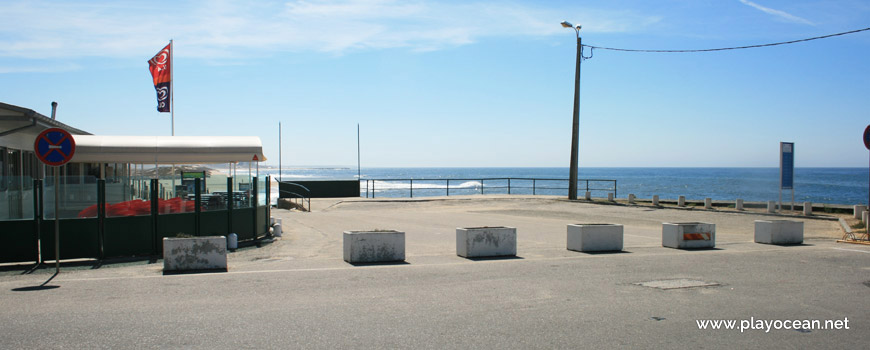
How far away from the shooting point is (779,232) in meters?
14.5

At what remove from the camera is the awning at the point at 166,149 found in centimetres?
1659

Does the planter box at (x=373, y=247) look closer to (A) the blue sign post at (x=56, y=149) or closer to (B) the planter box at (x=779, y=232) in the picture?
(A) the blue sign post at (x=56, y=149)

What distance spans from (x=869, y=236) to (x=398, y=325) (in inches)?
517

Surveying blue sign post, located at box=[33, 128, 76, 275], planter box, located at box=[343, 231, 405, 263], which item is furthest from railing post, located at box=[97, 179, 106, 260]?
planter box, located at box=[343, 231, 405, 263]

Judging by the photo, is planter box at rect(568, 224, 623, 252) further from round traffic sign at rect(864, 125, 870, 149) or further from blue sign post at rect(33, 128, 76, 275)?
blue sign post at rect(33, 128, 76, 275)

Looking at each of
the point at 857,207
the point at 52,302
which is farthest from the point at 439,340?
the point at 857,207

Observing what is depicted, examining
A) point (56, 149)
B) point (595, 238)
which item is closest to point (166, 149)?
point (56, 149)

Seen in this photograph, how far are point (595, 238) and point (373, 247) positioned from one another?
4548 mm

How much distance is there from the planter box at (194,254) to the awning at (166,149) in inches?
250

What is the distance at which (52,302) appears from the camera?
25.7 ft

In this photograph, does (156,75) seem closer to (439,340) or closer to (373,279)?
(373,279)

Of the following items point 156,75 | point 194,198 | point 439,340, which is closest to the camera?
point 439,340

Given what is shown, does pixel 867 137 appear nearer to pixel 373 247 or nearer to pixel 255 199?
pixel 373 247

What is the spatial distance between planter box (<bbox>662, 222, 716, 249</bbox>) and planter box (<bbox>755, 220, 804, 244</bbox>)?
1.74 m
